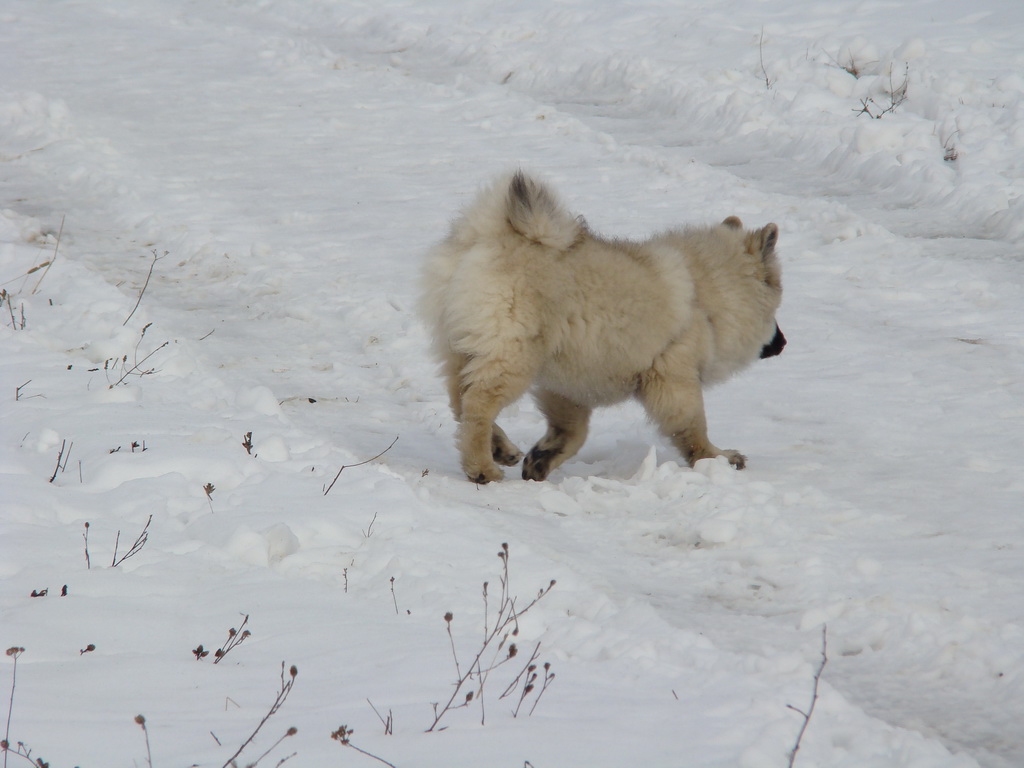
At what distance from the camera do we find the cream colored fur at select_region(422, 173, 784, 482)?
4.95 meters

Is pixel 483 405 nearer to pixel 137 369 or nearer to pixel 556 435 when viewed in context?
pixel 556 435

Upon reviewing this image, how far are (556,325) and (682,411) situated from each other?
88 cm

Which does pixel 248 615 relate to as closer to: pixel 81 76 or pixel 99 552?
pixel 99 552

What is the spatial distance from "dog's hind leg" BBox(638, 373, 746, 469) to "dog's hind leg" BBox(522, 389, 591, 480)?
437mm

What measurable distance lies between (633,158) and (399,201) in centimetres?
248

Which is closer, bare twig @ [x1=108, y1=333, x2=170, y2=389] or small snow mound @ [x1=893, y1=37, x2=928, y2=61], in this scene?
bare twig @ [x1=108, y1=333, x2=170, y2=389]

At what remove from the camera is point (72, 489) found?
3.81 meters

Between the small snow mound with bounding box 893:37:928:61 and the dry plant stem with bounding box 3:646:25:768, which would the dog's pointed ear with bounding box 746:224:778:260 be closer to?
the dry plant stem with bounding box 3:646:25:768

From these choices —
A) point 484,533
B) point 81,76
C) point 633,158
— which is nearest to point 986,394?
point 484,533

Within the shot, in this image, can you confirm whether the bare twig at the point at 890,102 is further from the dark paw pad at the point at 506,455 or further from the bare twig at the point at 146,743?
the bare twig at the point at 146,743

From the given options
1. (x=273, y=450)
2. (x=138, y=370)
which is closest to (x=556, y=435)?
(x=273, y=450)

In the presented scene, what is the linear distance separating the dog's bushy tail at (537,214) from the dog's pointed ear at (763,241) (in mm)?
1509

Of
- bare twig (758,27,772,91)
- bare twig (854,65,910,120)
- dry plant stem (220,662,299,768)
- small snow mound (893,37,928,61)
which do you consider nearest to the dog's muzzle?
dry plant stem (220,662,299,768)

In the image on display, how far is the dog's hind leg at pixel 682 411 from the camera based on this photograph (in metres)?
5.35
